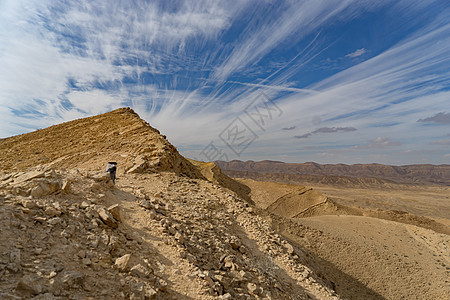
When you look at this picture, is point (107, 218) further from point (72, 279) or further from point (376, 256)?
point (376, 256)

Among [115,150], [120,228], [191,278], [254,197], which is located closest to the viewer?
[191,278]

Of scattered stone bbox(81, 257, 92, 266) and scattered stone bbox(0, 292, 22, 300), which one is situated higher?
scattered stone bbox(0, 292, 22, 300)

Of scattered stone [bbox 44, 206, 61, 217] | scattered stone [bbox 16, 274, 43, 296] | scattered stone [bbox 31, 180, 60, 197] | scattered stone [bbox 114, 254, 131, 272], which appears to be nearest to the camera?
scattered stone [bbox 16, 274, 43, 296]

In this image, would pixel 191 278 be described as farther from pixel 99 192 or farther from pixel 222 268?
pixel 99 192

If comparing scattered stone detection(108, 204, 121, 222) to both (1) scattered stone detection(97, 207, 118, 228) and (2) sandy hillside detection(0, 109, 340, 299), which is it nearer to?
(2) sandy hillside detection(0, 109, 340, 299)

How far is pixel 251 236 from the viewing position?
6316mm

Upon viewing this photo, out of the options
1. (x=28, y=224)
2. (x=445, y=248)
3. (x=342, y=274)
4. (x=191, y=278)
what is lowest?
(x=445, y=248)

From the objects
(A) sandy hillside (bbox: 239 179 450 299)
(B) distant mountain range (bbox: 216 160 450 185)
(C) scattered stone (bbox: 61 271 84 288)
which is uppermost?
(C) scattered stone (bbox: 61 271 84 288)

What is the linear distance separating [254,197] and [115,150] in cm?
1742

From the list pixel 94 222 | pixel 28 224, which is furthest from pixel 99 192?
pixel 28 224

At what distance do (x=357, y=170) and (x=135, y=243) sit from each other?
141 meters

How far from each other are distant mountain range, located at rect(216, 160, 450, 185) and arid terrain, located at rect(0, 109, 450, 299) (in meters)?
84.7

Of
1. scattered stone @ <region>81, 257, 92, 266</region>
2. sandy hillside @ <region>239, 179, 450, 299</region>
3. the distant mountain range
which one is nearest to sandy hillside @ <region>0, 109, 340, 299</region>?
scattered stone @ <region>81, 257, 92, 266</region>

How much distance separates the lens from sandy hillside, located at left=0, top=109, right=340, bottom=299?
8.55ft
